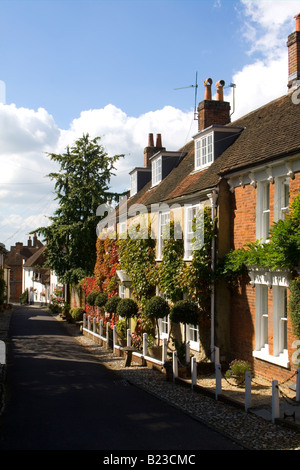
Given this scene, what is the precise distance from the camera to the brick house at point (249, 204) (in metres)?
12.8

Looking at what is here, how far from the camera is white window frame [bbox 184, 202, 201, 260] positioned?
16.9 meters

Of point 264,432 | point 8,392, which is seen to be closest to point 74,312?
point 8,392

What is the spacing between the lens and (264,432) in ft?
30.4

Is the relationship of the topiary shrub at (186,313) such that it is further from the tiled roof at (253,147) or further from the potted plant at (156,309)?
the tiled roof at (253,147)

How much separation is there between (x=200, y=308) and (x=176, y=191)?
206 inches

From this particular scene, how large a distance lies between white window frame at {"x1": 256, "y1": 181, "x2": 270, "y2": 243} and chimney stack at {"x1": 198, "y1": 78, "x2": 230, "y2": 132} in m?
7.77

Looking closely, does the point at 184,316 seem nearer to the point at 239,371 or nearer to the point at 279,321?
the point at 239,371

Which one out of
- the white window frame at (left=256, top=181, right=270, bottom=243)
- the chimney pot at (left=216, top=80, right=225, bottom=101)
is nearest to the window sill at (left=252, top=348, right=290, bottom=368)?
the white window frame at (left=256, top=181, right=270, bottom=243)

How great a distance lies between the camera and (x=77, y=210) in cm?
3619

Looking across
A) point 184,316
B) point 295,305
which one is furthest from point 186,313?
point 295,305

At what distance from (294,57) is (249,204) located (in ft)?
18.9

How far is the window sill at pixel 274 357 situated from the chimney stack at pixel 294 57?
8.99m

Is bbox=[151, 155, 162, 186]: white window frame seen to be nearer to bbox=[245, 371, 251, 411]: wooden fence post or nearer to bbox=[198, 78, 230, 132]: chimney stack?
bbox=[198, 78, 230, 132]: chimney stack
